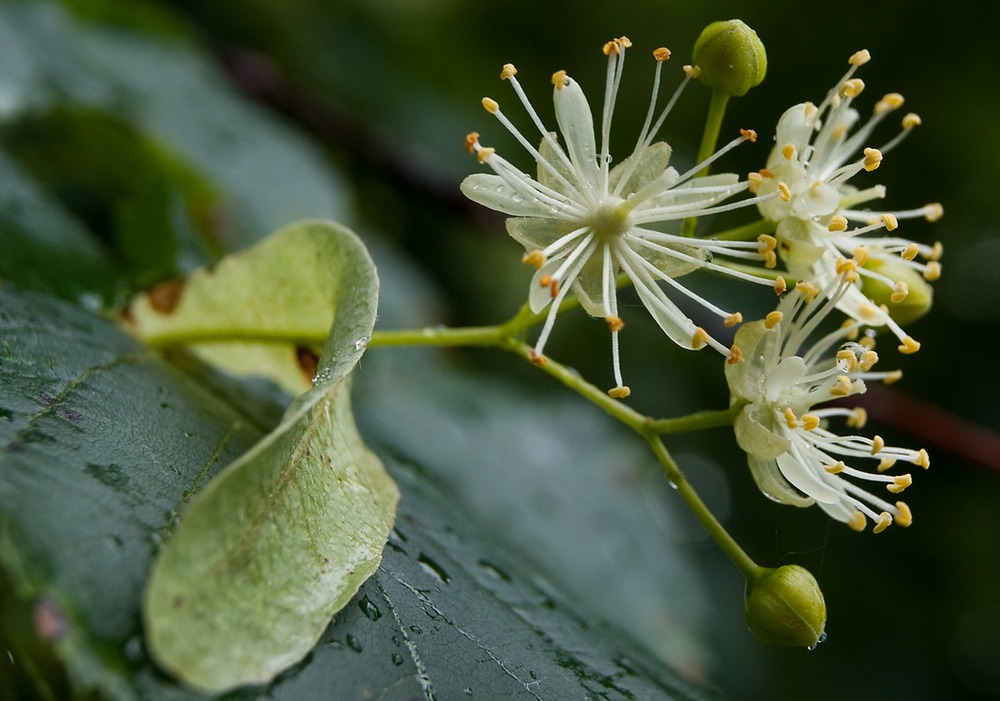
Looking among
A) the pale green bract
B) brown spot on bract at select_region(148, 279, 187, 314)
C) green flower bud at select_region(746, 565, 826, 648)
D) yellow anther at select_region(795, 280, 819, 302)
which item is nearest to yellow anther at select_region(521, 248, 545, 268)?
the pale green bract

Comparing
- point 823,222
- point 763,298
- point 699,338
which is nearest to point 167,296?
point 699,338

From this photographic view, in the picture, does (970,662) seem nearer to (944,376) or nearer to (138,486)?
(944,376)

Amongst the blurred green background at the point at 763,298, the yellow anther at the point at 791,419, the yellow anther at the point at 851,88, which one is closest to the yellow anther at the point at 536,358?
the yellow anther at the point at 791,419

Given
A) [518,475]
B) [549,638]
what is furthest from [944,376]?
[549,638]

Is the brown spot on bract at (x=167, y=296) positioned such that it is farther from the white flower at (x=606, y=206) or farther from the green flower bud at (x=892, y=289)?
the green flower bud at (x=892, y=289)

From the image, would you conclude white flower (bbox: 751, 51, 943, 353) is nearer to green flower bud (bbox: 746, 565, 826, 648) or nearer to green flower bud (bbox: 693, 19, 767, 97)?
green flower bud (bbox: 693, 19, 767, 97)
